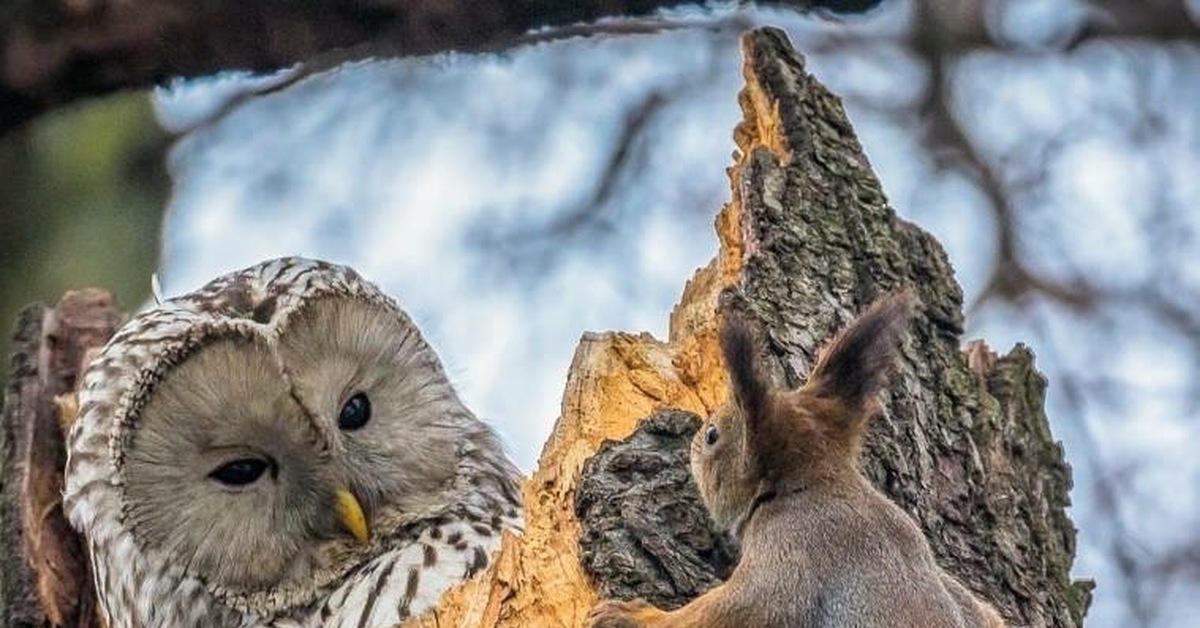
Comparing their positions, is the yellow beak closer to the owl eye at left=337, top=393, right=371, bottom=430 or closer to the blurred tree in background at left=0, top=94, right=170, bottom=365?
the owl eye at left=337, top=393, right=371, bottom=430

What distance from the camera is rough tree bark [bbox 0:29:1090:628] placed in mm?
2508

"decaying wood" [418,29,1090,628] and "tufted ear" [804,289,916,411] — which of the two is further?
"decaying wood" [418,29,1090,628]

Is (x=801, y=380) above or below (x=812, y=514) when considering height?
above

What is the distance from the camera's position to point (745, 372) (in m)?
2.15

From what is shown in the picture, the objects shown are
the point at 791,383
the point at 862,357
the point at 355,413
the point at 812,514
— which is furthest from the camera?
the point at 355,413

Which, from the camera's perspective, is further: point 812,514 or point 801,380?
point 801,380

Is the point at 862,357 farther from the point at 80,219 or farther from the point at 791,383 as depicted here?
the point at 80,219

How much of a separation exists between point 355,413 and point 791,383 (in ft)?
3.20

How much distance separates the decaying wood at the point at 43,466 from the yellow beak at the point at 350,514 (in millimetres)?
628

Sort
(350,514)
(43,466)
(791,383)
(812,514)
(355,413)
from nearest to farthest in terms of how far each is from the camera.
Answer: (812,514) < (791,383) < (350,514) < (355,413) < (43,466)

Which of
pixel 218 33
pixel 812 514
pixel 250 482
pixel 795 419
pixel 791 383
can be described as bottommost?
pixel 812 514

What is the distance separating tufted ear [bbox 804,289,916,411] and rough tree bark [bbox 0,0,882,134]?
40.8 inches

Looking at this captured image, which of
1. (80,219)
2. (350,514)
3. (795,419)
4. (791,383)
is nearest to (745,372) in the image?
(795,419)

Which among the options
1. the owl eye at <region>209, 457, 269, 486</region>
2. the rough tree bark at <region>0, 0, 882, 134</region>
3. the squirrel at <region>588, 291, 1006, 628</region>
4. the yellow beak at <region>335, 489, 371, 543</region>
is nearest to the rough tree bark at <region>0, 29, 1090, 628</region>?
the squirrel at <region>588, 291, 1006, 628</region>
